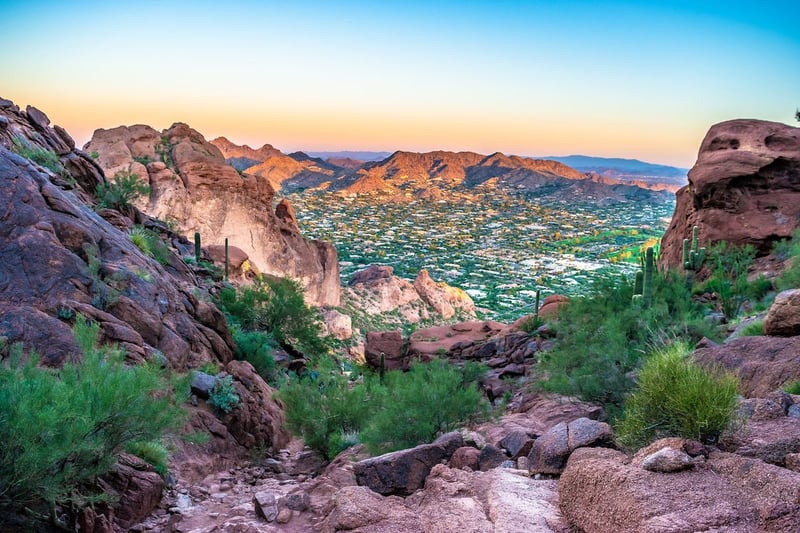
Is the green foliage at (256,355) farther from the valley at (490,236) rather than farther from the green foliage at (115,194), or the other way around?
the valley at (490,236)

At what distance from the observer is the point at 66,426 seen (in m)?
4.97

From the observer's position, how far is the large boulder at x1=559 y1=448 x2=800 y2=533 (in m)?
3.91

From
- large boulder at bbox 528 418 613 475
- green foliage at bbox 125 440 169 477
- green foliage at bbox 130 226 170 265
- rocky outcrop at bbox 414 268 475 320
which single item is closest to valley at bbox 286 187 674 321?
rocky outcrop at bbox 414 268 475 320

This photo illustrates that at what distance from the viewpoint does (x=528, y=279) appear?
68.4m

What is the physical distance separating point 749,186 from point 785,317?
16.7 metres

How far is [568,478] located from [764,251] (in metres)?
20.5

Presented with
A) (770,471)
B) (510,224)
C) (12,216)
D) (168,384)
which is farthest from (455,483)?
(510,224)

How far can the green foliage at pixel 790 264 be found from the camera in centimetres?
1509

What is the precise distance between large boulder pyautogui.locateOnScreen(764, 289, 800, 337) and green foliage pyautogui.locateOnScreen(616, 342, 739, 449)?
4343 millimetres

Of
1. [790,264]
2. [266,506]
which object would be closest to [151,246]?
[266,506]

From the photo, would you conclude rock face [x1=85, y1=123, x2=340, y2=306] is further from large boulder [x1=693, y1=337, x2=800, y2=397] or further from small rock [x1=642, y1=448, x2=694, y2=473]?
small rock [x1=642, y1=448, x2=694, y2=473]

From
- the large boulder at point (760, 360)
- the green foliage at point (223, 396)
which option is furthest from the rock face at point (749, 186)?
the green foliage at point (223, 396)

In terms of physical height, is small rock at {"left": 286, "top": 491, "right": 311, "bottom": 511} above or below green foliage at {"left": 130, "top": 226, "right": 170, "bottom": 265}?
below

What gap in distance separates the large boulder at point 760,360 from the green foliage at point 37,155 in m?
15.6
